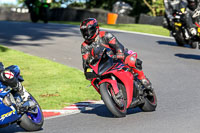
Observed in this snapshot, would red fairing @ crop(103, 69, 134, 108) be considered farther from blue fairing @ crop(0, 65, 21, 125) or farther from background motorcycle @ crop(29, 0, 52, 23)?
background motorcycle @ crop(29, 0, 52, 23)

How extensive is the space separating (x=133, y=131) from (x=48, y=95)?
388 centimetres

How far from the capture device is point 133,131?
7035 mm

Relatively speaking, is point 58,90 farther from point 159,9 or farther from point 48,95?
point 159,9

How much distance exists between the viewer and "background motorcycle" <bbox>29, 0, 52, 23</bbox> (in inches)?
1211

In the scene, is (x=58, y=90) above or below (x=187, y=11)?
below

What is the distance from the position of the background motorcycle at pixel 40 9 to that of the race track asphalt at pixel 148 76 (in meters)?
4.59

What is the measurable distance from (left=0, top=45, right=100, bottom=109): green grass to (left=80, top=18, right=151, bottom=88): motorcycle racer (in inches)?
68.0

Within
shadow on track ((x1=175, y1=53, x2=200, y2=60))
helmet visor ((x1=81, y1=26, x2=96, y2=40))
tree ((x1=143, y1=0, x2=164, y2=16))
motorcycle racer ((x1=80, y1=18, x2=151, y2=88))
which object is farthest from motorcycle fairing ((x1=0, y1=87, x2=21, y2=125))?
tree ((x1=143, y1=0, x2=164, y2=16))

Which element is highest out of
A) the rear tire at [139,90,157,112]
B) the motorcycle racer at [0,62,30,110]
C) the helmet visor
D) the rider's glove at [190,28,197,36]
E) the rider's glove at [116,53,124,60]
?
the helmet visor

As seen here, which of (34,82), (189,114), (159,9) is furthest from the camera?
(159,9)

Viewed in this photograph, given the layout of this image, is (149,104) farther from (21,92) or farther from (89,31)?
(21,92)

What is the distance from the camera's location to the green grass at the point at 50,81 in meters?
10.2

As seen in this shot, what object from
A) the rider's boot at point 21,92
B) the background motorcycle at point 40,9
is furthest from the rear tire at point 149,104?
the background motorcycle at point 40,9

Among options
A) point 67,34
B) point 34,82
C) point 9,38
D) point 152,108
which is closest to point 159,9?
point 67,34
